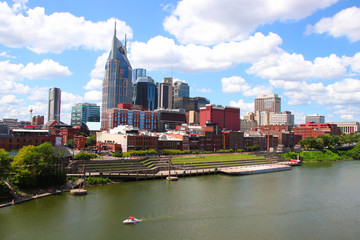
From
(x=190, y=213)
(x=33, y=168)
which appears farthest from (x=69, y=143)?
(x=190, y=213)

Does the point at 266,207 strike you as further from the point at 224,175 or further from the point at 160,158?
the point at 160,158

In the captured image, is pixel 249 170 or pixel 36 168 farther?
pixel 249 170

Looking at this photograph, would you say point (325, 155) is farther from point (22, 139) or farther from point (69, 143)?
point (22, 139)

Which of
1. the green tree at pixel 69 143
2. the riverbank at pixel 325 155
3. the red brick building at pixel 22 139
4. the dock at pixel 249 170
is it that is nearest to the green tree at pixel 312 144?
the riverbank at pixel 325 155

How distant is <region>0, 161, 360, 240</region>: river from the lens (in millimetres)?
42812

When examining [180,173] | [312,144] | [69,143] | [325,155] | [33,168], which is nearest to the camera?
[33,168]

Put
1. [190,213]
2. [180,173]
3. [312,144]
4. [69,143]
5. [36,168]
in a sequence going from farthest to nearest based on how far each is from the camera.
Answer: [312,144], [69,143], [180,173], [36,168], [190,213]

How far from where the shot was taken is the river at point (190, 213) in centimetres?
4281

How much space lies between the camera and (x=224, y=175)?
96688 millimetres

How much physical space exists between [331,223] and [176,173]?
1877 inches

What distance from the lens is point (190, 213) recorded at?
2013 inches

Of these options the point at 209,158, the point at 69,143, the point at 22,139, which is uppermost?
the point at 22,139

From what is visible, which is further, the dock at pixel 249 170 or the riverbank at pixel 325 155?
the riverbank at pixel 325 155

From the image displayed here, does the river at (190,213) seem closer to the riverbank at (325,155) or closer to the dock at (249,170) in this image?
the dock at (249,170)
